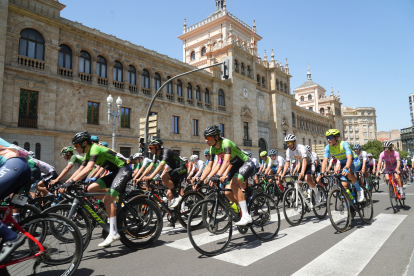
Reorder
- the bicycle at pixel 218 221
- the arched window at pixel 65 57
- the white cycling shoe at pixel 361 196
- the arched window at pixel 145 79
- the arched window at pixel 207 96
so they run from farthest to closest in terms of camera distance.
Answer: the arched window at pixel 207 96
the arched window at pixel 145 79
the arched window at pixel 65 57
the white cycling shoe at pixel 361 196
the bicycle at pixel 218 221

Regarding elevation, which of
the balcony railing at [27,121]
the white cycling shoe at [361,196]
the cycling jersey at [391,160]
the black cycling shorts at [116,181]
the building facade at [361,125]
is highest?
the building facade at [361,125]

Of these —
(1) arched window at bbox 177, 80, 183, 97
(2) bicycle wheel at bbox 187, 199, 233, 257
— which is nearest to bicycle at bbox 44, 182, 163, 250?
(2) bicycle wheel at bbox 187, 199, 233, 257

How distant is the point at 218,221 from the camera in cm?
444

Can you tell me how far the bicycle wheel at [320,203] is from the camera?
6.44 meters

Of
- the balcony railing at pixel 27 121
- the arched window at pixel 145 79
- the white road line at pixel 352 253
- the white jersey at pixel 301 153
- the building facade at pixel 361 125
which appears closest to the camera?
the white road line at pixel 352 253

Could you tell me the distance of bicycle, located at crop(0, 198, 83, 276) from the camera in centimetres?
281

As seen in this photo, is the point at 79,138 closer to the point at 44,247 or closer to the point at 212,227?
the point at 44,247

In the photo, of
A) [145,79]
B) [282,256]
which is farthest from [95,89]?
[282,256]

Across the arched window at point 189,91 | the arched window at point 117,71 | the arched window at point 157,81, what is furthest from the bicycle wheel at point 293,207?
the arched window at point 189,91

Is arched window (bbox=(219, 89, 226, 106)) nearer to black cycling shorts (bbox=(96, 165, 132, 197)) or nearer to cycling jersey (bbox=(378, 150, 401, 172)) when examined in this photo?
cycling jersey (bbox=(378, 150, 401, 172))

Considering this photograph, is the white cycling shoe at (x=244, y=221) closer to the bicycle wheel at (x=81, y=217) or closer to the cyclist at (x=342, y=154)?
the cyclist at (x=342, y=154)

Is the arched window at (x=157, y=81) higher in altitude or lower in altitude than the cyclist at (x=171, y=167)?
higher

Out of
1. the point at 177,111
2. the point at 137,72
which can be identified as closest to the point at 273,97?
the point at 177,111

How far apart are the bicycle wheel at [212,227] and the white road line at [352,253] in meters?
1.34
